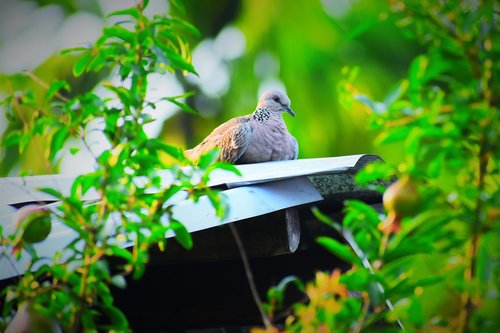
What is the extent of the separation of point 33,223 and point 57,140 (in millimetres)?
191

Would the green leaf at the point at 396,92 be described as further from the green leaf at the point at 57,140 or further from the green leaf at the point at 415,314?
the green leaf at the point at 57,140

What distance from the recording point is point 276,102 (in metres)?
4.11

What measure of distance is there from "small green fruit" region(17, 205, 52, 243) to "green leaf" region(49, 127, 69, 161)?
15cm

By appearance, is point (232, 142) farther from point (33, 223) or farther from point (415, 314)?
point (415, 314)

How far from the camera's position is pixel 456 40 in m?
0.89

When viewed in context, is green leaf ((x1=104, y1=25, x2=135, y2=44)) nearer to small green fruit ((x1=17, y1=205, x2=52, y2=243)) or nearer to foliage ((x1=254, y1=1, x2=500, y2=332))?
small green fruit ((x1=17, y1=205, x2=52, y2=243))

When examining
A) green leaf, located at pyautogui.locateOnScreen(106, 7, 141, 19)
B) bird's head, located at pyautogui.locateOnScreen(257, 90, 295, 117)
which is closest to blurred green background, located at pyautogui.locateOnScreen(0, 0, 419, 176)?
bird's head, located at pyautogui.locateOnScreen(257, 90, 295, 117)

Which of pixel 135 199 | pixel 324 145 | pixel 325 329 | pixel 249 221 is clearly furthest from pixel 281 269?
pixel 324 145

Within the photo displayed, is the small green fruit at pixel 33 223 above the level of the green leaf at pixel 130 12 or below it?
below

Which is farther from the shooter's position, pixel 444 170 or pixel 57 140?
pixel 57 140

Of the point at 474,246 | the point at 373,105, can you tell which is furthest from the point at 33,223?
the point at 474,246

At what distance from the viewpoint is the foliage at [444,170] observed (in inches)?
34.3

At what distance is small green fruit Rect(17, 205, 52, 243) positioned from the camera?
3.59ft

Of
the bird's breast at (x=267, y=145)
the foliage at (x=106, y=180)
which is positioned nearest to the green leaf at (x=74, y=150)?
the foliage at (x=106, y=180)
